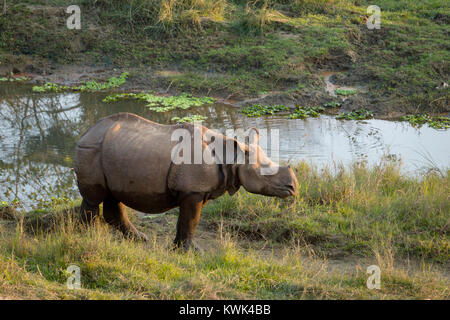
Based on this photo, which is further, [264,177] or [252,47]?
[252,47]

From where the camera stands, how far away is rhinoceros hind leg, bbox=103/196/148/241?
630 centimetres

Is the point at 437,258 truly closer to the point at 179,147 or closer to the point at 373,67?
the point at 179,147

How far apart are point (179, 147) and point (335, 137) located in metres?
5.88

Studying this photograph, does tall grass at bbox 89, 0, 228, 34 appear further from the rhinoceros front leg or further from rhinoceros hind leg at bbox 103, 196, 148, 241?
the rhinoceros front leg

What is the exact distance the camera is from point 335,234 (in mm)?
6637

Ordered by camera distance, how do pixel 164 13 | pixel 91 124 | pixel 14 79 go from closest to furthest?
pixel 91 124, pixel 14 79, pixel 164 13

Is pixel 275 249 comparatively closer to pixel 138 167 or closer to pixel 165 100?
pixel 138 167

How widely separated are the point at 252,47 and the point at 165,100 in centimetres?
290

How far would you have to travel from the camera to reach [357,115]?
12320 mm

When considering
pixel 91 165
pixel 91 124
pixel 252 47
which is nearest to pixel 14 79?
pixel 91 124

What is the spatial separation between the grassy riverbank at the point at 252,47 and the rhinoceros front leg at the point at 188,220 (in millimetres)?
7481

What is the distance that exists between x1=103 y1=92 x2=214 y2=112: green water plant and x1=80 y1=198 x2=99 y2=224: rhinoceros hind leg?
254 inches

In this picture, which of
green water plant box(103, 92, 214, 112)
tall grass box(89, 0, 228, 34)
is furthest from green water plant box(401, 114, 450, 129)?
tall grass box(89, 0, 228, 34)

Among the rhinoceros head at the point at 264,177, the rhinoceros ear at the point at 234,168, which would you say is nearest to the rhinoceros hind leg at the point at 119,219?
the rhinoceros ear at the point at 234,168
